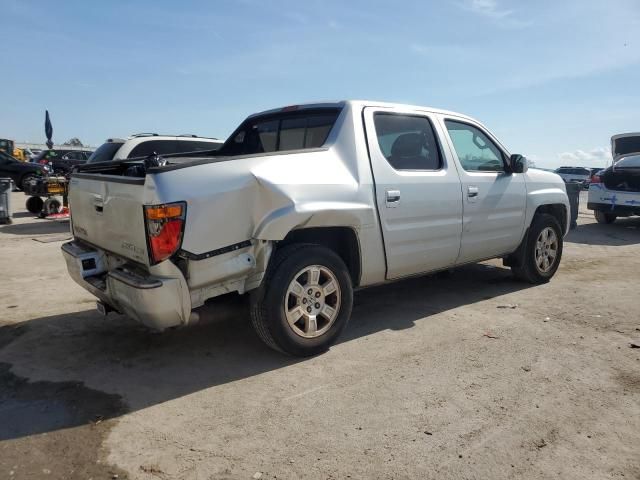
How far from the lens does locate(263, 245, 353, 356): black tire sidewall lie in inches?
133

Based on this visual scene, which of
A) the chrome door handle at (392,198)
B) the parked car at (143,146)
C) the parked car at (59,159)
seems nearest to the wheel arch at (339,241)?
the chrome door handle at (392,198)

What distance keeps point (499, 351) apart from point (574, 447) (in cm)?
128

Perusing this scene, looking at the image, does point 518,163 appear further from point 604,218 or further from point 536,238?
point 604,218

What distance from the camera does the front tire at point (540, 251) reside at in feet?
18.5

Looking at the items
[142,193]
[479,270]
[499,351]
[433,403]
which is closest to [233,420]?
[433,403]

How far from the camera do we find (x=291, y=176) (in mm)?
3410

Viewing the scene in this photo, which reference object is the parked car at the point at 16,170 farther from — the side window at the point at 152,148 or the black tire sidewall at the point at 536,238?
the black tire sidewall at the point at 536,238

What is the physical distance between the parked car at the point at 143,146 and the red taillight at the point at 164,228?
18.7ft

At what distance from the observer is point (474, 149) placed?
5.05 metres

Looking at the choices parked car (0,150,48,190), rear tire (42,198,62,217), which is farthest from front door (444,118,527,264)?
parked car (0,150,48,190)

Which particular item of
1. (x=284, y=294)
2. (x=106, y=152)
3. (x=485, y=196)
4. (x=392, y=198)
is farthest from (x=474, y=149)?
(x=106, y=152)

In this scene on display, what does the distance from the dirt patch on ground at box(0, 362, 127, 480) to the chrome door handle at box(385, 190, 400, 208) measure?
2.43 metres

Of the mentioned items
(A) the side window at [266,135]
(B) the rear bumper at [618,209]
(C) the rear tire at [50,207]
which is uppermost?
(A) the side window at [266,135]

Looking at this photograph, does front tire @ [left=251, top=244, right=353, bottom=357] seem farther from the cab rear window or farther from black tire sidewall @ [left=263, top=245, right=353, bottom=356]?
the cab rear window
